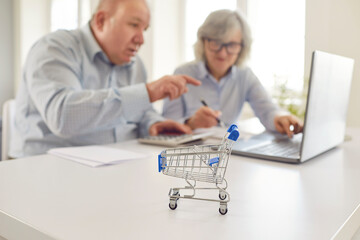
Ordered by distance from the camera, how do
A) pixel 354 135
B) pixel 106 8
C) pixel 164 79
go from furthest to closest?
pixel 106 8
pixel 354 135
pixel 164 79

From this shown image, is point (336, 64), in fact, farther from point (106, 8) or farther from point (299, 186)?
point (106, 8)

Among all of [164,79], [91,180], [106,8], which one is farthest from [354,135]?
[106,8]

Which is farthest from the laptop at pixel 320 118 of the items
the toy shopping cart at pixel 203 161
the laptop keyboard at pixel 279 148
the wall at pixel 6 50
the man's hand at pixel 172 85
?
the wall at pixel 6 50

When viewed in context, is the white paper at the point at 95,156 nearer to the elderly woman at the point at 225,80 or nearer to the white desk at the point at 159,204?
the white desk at the point at 159,204

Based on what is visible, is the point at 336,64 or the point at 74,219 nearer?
the point at 74,219

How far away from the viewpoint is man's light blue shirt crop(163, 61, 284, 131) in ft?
3.85

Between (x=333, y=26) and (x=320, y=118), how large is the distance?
278 millimetres

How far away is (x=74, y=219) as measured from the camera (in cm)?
41

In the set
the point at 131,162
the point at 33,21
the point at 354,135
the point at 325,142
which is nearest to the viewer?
the point at 131,162

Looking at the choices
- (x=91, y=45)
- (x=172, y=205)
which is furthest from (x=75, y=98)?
(x=172, y=205)

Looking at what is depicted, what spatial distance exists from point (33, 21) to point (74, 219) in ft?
16.5

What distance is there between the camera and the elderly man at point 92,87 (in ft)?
3.31

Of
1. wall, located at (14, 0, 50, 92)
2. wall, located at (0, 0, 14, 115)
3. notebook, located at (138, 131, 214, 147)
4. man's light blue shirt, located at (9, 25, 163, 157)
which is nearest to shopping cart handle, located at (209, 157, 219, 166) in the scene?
notebook, located at (138, 131, 214, 147)

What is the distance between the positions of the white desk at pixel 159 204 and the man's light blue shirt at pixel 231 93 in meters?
0.52
